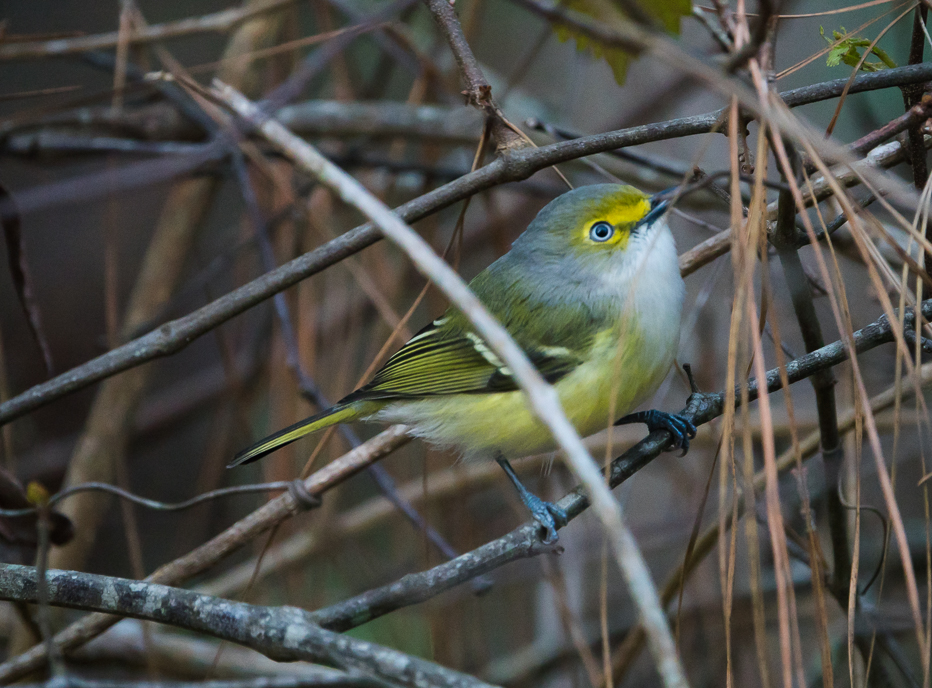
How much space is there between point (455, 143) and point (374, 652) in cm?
277

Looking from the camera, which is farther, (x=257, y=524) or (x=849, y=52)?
(x=257, y=524)

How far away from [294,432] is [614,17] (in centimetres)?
141

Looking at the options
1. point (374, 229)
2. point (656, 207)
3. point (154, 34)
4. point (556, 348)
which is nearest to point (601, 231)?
point (656, 207)

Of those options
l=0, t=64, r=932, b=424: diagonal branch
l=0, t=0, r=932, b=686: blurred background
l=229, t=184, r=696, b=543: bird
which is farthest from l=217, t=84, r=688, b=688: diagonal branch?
l=0, t=0, r=932, b=686: blurred background

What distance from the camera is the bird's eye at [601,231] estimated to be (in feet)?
7.38

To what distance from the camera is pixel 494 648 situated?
446cm

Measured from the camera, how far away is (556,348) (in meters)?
2.22

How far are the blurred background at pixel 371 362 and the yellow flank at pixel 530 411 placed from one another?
15.1 inches

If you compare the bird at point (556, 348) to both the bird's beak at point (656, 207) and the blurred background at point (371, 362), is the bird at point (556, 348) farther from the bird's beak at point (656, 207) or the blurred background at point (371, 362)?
the blurred background at point (371, 362)

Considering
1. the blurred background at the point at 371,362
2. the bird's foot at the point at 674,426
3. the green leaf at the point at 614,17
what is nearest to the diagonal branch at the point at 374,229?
the green leaf at the point at 614,17

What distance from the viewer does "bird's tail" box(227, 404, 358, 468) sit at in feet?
7.28

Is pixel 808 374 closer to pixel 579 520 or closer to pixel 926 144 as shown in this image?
pixel 926 144

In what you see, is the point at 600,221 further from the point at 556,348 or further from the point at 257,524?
the point at 257,524

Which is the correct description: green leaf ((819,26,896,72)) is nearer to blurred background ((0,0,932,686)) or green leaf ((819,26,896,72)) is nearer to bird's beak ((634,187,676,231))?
bird's beak ((634,187,676,231))
